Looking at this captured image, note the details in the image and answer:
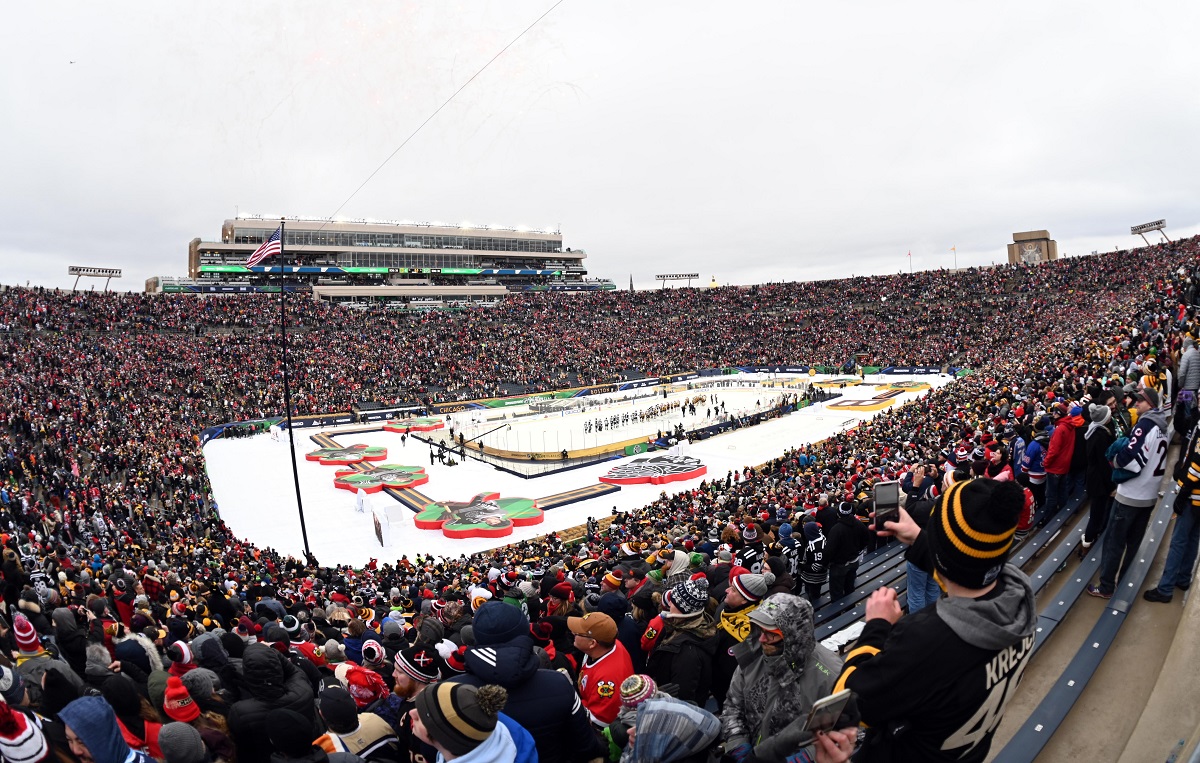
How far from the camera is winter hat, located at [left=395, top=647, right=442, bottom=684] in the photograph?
13.2 ft

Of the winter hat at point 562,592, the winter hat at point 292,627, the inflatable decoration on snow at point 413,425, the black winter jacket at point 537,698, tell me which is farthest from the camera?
the inflatable decoration on snow at point 413,425

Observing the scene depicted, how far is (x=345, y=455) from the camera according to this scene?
113 feet

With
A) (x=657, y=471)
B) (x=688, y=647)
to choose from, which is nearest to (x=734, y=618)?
(x=688, y=647)

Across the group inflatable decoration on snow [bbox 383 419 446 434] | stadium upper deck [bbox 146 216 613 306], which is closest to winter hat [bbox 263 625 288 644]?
inflatable decoration on snow [bbox 383 419 446 434]

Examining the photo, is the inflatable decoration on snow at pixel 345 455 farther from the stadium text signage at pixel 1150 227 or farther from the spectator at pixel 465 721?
the stadium text signage at pixel 1150 227

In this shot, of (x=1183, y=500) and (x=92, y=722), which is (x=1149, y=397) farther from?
(x=92, y=722)

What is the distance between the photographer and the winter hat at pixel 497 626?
11.0ft

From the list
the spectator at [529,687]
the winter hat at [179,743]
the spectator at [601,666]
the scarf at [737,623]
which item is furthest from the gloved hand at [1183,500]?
the winter hat at [179,743]

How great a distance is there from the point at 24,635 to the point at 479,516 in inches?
737

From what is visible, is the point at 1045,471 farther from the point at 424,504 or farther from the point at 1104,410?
the point at 424,504

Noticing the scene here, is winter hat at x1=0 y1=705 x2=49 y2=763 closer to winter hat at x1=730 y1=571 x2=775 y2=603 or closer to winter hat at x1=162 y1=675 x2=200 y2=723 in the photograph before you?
winter hat at x1=162 y1=675 x2=200 y2=723

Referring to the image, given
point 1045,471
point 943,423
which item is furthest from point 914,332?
point 1045,471

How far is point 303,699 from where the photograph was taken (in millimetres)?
3828

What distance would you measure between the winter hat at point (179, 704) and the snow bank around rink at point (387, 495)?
17.6 metres
